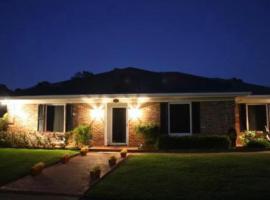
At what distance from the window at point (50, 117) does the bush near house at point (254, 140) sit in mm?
Answer: 9358

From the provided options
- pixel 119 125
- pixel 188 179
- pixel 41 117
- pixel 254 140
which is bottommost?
pixel 188 179

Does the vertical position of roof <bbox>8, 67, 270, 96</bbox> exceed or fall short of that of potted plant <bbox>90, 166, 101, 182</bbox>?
it exceeds it

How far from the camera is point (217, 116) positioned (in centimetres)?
1465

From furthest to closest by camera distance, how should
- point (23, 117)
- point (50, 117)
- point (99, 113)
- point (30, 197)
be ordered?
1. point (23, 117)
2. point (50, 117)
3. point (99, 113)
4. point (30, 197)

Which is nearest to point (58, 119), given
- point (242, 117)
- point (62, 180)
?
point (62, 180)

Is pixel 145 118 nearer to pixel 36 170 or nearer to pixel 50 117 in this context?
pixel 50 117

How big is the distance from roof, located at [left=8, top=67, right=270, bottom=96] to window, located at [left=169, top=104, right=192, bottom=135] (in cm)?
81

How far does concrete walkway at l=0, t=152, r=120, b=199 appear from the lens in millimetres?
7809

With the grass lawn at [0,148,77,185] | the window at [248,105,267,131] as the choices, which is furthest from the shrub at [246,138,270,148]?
the grass lawn at [0,148,77,185]

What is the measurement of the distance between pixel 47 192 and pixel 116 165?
10.2ft

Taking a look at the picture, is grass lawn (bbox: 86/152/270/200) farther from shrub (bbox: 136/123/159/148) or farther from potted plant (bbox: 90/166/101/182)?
shrub (bbox: 136/123/159/148)

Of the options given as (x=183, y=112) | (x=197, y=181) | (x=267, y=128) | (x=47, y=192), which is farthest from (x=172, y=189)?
(x=267, y=128)

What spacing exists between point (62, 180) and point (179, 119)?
7.74 metres

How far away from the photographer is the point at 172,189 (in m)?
A: 7.46
